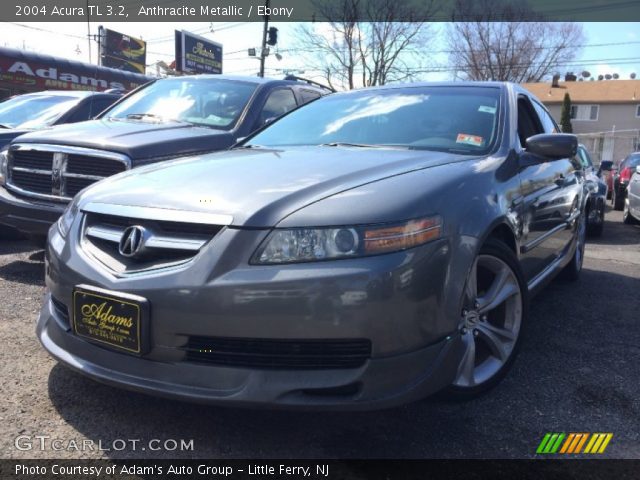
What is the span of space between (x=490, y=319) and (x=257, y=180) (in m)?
1.37

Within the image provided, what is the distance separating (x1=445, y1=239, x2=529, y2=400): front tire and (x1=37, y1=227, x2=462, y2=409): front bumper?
0.99 ft

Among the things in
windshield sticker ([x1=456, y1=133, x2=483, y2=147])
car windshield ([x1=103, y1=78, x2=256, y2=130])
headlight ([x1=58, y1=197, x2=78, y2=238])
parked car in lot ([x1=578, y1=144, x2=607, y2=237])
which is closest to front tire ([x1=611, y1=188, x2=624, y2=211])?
parked car in lot ([x1=578, y1=144, x2=607, y2=237])

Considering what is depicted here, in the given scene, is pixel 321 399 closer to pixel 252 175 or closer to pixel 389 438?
pixel 389 438

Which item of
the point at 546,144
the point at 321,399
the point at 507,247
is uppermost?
the point at 546,144

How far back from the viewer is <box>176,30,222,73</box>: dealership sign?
152ft

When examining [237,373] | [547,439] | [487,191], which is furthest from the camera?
[487,191]

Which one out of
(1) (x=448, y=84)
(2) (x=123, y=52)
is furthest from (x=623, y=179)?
(2) (x=123, y=52)

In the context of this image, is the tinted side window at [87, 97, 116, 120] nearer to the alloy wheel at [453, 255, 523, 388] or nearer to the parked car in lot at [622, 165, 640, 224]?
the alloy wheel at [453, 255, 523, 388]

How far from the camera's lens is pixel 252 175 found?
255 centimetres

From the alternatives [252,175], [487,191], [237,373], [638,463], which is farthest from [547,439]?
[252,175]

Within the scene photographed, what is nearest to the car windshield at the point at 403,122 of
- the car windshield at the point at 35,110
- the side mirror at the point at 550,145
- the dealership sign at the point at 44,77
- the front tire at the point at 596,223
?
the side mirror at the point at 550,145

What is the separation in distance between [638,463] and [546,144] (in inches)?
68.4

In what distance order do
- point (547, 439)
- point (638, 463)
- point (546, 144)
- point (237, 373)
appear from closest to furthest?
point (237, 373), point (638, 463), point (547, 439), point (546, 144)

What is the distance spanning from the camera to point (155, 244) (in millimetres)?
2215
